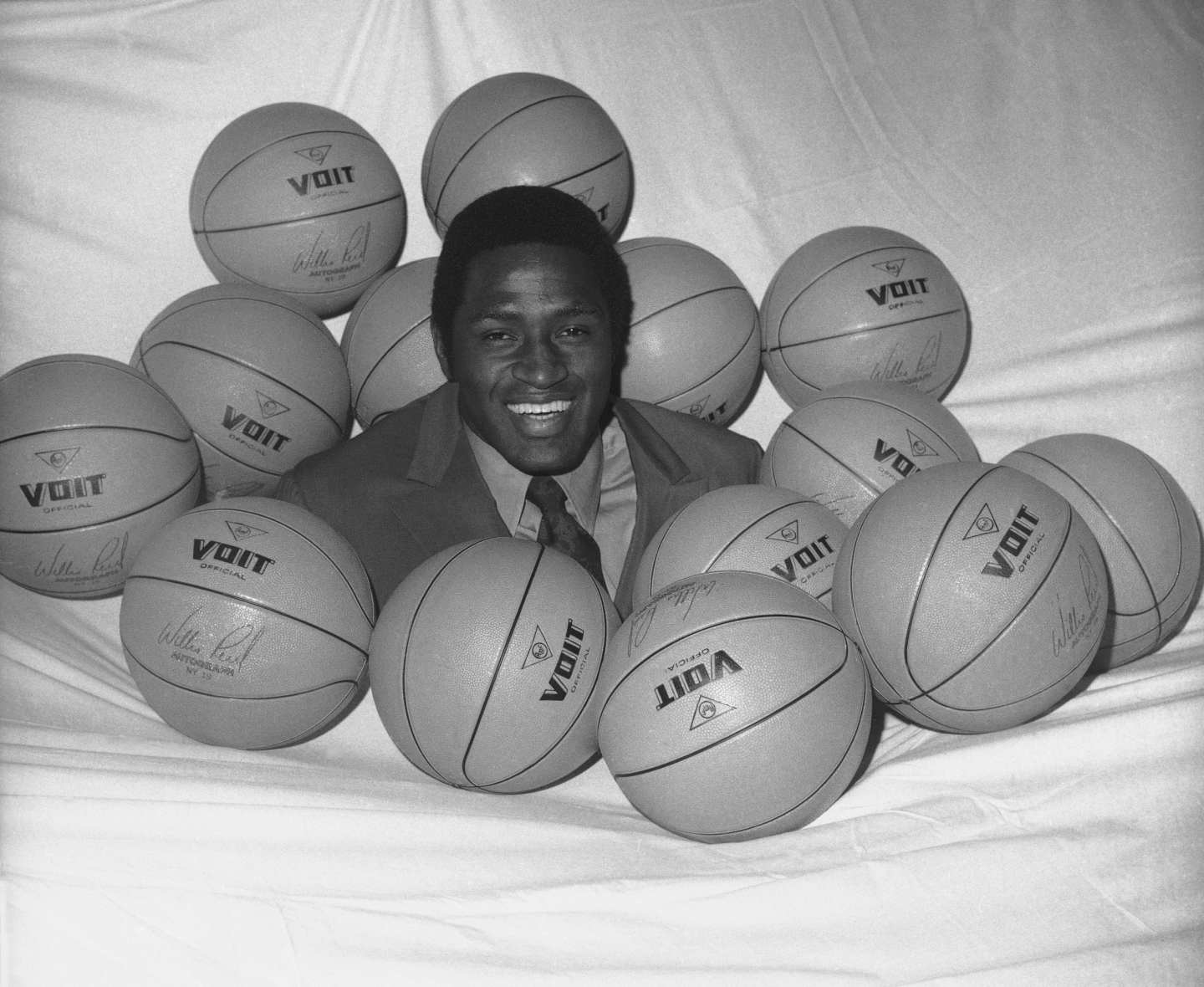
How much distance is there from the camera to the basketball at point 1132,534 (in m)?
2.75

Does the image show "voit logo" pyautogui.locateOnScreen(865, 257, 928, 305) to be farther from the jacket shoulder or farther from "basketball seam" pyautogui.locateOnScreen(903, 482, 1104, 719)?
"basketball seam" pyautogui.locateOnScreen(903, 482, 1104, 719)

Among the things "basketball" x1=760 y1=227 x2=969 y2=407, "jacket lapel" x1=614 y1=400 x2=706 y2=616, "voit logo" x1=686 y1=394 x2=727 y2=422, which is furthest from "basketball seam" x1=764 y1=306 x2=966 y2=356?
"jacket lapel" x1=614 y1=400 x2=706 y2=616

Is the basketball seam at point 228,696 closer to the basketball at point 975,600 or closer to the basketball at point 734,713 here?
the basketball at point 734,713

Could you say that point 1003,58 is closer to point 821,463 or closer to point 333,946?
point 821,463

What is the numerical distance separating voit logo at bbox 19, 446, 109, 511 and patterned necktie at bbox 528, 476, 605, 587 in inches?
39.5

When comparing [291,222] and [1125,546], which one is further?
[291,222]

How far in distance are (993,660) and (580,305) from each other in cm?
120

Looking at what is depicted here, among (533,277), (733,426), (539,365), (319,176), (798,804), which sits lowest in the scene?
(733,426)

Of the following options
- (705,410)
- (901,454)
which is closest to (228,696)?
(705,410)

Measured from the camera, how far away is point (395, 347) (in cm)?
325

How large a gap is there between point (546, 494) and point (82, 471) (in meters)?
1.04

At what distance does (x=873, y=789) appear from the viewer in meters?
2.47

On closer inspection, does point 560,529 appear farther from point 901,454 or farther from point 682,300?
point 901,454
